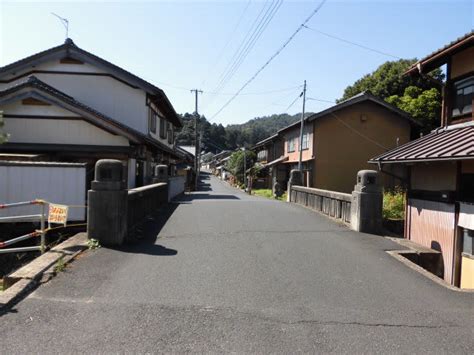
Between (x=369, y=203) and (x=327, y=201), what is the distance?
141 inches

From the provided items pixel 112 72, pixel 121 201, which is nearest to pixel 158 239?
pixel 121 201

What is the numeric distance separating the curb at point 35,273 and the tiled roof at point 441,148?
7586 mm

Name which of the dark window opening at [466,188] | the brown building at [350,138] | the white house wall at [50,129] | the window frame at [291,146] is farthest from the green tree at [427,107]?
the white house wall at [50,129]

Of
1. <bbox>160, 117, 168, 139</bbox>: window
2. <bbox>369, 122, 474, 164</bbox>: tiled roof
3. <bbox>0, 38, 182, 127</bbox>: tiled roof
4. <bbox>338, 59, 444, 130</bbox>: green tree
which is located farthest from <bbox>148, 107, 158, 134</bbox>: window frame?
<bbox>338, 59, 444, 130</bbox>: green tree

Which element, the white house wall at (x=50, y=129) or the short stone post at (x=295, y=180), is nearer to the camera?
the white house wall at (x=50, y=129)

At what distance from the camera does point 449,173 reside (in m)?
9.97

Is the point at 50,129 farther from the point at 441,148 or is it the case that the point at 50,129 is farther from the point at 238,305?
the point at 441,148

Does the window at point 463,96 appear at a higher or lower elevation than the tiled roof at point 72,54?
lower

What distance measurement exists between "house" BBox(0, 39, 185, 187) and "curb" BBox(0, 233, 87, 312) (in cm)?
751

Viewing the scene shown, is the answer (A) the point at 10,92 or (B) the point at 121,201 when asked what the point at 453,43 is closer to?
(B) the point at 121,201

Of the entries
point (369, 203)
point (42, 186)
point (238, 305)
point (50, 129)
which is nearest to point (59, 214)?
point (42, 186)

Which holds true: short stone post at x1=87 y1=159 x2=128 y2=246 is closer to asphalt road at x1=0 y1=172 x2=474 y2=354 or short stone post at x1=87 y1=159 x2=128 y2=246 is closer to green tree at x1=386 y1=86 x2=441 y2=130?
asphalt road at x1=0 y1=172 x2=474 y2=354

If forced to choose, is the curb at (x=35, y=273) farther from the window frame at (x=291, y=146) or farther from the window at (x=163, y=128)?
the window frame at (x=291, y=146)

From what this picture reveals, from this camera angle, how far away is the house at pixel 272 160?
37.4 meters
